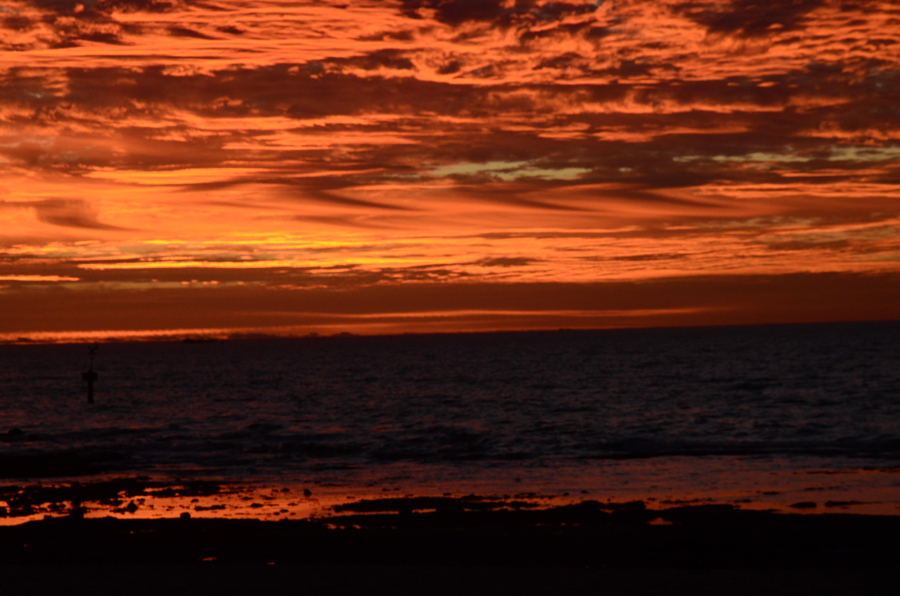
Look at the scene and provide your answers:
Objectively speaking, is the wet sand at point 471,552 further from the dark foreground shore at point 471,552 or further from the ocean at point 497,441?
the ocean at point 497,441

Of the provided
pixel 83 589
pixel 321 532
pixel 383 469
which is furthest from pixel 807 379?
pixel 83 589

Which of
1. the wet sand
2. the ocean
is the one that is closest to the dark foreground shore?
the wet sand

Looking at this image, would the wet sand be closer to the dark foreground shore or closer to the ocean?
the dark foreground shore

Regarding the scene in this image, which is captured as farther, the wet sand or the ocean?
the ocean

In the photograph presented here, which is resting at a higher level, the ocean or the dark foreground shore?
the dark foreground shore

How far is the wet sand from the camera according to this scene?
13.5 m

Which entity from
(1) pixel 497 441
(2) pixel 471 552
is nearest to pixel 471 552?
(2) pixel 471 552

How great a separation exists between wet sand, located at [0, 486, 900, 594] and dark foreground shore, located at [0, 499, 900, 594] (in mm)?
35

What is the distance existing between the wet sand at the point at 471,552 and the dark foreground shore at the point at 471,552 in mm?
35

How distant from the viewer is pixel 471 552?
52.7 ft

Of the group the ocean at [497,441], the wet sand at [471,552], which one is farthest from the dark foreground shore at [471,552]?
Answer: the ocean at [497,441]

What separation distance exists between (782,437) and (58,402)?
2412 inches

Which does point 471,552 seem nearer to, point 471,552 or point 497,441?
point 471,552

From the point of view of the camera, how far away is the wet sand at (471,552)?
44.3ft
